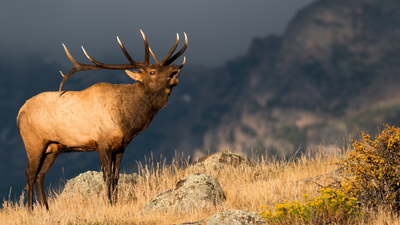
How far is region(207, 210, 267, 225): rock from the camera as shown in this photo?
5312 mm

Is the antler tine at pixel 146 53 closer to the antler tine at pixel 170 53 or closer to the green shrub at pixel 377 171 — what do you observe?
the antler tine at pixel 170 53

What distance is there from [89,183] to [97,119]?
4.05 meters

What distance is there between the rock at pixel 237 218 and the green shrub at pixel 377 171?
176 centimetres

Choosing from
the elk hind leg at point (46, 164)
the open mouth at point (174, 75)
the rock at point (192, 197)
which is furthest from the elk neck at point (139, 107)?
the elk hind leg at point (46, 164)

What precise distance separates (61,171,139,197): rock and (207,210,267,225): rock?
5.84 m

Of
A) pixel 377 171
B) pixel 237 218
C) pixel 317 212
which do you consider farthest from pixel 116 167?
pixel 377 171

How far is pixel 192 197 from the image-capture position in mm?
7410

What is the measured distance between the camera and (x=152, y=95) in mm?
7996

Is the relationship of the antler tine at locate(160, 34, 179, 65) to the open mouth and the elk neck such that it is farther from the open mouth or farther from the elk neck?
the elk neck

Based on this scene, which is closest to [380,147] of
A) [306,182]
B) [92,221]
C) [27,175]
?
[306,182]

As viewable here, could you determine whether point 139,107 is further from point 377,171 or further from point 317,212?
point 377,171

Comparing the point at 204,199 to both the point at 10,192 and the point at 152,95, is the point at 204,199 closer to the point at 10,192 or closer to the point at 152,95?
the point at 152,95

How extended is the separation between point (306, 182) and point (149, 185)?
4.43 metres

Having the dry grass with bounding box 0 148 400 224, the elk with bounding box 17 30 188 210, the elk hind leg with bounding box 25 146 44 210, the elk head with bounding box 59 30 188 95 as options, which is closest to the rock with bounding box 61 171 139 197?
the dry grass with bounding box 0 148 400 224
